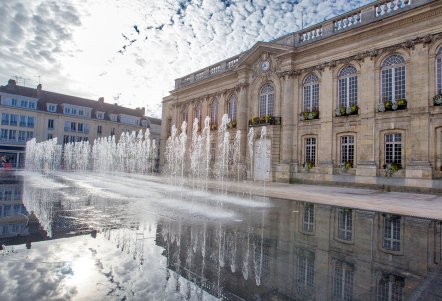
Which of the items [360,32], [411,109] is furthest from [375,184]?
[360,32]

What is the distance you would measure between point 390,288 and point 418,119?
16.4 m

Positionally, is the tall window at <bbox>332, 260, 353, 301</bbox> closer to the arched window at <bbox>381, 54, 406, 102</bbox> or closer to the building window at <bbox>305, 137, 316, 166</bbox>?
the arched window at <bbox>381, 54, 406, 102</bbox>

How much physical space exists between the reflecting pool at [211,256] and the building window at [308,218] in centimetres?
8

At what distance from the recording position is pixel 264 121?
24641 millimetres

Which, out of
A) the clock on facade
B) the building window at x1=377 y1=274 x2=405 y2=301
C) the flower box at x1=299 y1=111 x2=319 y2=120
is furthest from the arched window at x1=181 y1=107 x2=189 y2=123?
the building window at x1=377 y1=274 x2=405 y2=301

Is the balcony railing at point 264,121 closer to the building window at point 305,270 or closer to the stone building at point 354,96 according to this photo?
the stone building at point 354,96

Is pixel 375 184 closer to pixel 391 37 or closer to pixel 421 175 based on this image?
pixel 421 175

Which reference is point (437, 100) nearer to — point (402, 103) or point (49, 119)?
point (402, 103)

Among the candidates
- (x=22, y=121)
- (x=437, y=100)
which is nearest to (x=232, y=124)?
(x=437, y=100)

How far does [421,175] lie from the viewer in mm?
16156

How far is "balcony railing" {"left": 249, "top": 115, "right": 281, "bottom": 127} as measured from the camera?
2391 centimetres

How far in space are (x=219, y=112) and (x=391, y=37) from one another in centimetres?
1691

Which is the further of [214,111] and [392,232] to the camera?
[214,111]

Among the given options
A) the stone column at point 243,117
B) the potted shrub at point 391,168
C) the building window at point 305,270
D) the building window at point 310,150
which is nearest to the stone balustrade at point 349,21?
the stone column at point 243,117
